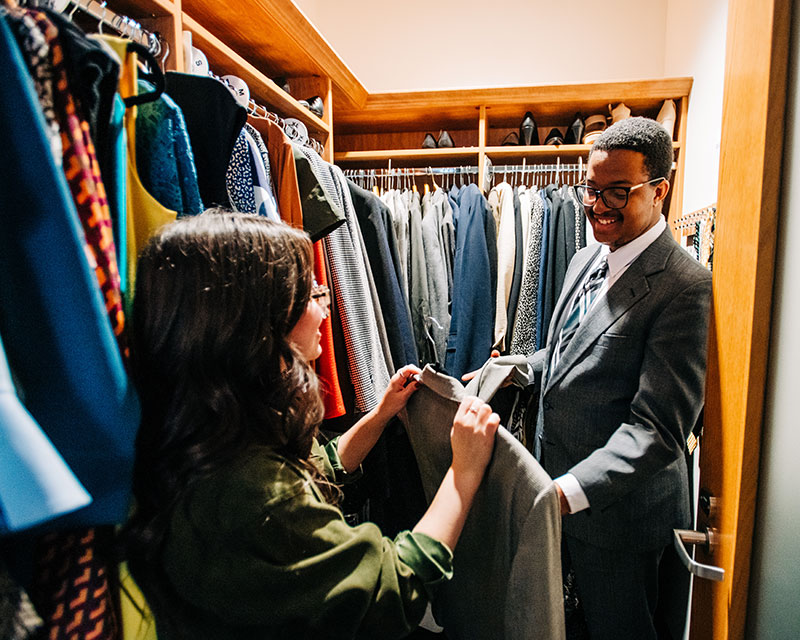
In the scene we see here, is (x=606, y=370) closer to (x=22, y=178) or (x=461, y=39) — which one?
(x=22, y=178)

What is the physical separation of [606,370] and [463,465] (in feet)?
1.61

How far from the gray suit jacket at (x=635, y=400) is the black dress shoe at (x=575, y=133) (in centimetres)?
145

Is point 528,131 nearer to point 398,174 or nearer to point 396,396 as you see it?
point 398,174

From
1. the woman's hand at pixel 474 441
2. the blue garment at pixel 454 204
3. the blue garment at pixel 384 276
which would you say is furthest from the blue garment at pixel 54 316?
the blue garment at pixel 454 204

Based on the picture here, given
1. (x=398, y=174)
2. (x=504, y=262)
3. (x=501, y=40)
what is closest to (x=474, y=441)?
(x=504, y=262)

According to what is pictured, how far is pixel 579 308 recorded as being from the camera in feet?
4.25

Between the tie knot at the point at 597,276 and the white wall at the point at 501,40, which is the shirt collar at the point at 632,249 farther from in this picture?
the white wall at the point at 501,40

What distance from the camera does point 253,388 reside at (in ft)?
2.13

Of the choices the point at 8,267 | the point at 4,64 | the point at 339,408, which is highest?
the point at 4,64

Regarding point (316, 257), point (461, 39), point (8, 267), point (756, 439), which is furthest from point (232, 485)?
point (461, 39)

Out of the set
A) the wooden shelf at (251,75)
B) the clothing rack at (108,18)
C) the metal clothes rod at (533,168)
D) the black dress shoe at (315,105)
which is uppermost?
the black dress shoe at (315,105)

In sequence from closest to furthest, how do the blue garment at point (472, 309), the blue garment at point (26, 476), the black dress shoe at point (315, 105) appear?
the blue garment at point (26, 476) < the black dress shoe at point (315, 105) < the blue garment at point (472, 309)

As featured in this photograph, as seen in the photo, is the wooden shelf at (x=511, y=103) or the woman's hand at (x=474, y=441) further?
the wooden shelf at (x=511, y=103)

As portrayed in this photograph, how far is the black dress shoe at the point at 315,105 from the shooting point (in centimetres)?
188
